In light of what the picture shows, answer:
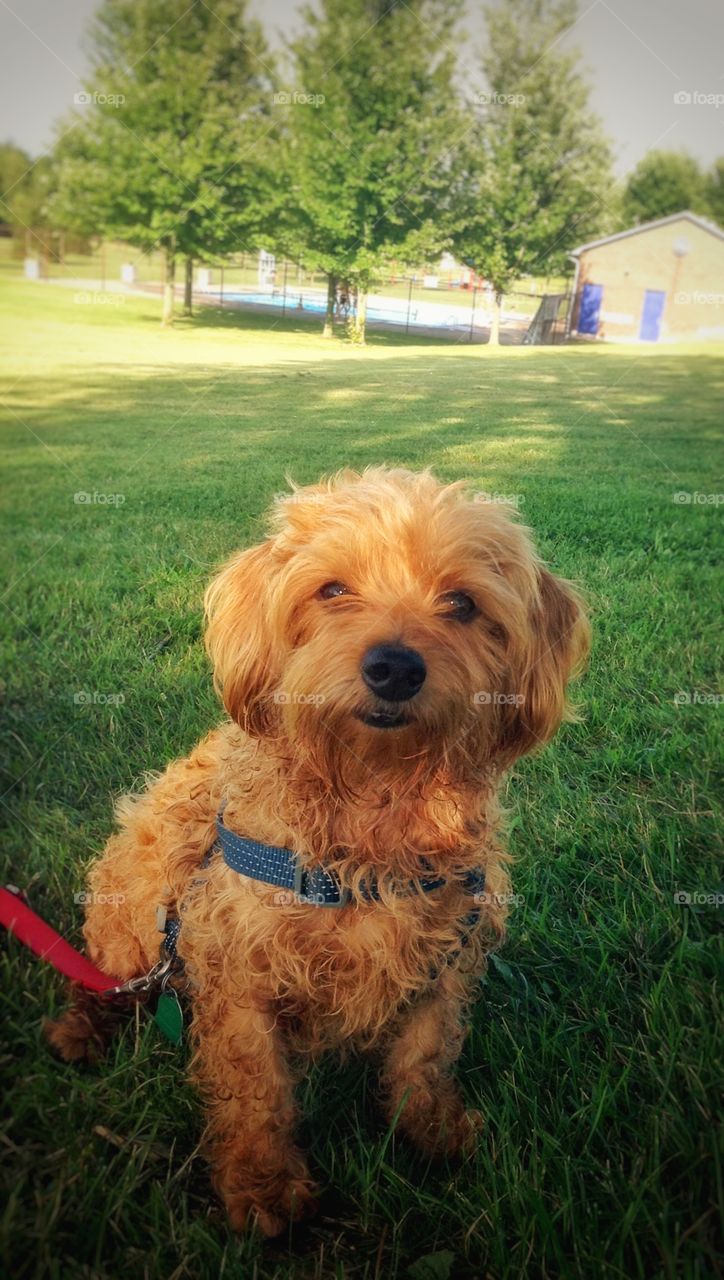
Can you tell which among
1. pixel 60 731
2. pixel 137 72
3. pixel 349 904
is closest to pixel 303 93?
pixel 137 72

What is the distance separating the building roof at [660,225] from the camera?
131 inches

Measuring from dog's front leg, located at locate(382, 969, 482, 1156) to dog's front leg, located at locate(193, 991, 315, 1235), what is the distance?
320 millimetres

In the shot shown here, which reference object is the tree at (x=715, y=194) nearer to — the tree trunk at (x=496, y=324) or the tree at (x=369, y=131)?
the tree trunk at (x=496, y=324)

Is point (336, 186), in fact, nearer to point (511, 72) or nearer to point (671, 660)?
point (511, 72)

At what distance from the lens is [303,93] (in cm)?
278

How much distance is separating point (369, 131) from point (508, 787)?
2.56 m

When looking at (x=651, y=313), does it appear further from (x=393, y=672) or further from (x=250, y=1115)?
(x=250, y=1115)

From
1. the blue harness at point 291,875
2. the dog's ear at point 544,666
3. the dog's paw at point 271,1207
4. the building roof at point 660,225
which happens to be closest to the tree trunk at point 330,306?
the building roof at point 660,225

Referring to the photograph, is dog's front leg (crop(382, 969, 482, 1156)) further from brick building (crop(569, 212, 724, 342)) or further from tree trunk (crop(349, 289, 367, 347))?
brick building (crop(569, 212, 724, 342))

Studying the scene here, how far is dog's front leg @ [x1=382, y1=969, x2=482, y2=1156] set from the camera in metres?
2.12

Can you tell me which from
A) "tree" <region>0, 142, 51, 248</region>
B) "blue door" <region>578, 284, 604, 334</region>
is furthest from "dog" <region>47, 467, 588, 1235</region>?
"blue door" <region>578, 284, 604, 334</region>

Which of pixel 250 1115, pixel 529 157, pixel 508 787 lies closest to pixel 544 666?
pixel 508 787

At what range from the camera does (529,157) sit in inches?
119

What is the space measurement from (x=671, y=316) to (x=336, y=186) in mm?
1859
